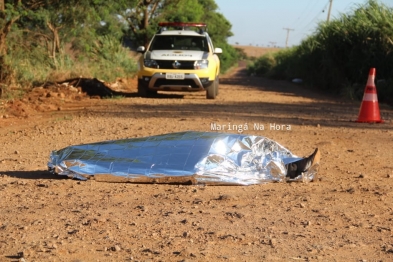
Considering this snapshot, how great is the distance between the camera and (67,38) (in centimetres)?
2684

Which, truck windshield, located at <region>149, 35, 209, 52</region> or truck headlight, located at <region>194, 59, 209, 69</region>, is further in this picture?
truck windshield, located at <region>149, 35, 209, 52</region>

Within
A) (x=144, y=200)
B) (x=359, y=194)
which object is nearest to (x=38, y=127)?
(x=144, y=200)

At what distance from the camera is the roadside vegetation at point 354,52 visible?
2039 centimetres

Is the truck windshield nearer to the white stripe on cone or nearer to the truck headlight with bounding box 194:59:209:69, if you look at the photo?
the truck headlight with bounding box 194:59:209:69

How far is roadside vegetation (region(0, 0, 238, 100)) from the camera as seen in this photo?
1647 centimetres

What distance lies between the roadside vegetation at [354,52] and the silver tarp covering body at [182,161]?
12.4 metres

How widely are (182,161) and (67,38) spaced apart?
21336mm

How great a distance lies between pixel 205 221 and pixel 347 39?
18761 millimetres

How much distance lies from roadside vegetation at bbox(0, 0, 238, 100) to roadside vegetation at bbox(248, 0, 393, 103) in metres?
7.34

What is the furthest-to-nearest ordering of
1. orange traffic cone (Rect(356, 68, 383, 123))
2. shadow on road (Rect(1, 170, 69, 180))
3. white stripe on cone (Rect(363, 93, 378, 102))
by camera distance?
orange traffic cone (Rect(356, 68, 383, 123)), white stripe on cone (Rect(363, 93, 378, 102)), shadow on road (Rect(1, 170, 69, 180))

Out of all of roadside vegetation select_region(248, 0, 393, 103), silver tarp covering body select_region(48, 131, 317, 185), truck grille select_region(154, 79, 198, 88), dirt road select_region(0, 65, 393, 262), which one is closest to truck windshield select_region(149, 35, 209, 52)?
truck grille select_region(154, 79, 198, 88)

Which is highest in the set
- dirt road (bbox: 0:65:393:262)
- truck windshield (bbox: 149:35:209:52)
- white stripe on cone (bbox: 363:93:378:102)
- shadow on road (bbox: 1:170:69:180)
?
truck windshield (bbox: 149:35:209:52)

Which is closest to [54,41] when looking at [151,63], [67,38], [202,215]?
[67,38]

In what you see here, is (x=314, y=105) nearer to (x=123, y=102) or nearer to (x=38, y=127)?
(x=123, y=102)
